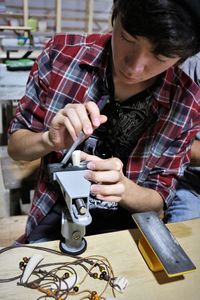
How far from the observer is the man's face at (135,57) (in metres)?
0.62

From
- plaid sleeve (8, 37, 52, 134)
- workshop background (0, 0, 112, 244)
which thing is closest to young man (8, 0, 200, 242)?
plaid sleeve (8, 37, 52, 134)

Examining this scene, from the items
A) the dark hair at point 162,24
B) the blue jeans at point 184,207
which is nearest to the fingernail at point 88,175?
the dark hair at point 162,24

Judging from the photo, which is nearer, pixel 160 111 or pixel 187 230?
pixel 187 230

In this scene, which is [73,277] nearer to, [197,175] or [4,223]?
[4,223]

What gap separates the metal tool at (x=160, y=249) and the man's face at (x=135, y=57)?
12.8 inches

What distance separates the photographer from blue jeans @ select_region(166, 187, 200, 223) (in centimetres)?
105

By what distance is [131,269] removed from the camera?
629 millimetres

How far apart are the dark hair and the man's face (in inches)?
0.8

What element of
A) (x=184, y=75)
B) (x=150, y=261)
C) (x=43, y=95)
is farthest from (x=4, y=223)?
(x=184, y=75)

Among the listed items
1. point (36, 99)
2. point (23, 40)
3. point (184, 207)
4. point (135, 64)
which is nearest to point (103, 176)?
point (135, 64)

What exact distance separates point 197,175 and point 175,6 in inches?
31.0

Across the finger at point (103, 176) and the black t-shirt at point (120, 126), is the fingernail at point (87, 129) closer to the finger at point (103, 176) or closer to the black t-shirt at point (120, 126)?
the finger at point (103, 176)

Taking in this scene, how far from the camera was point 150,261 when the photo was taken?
634mm

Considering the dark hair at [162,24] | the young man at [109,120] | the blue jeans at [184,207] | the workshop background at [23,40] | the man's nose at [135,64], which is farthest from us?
the workshop background at [23,40]
